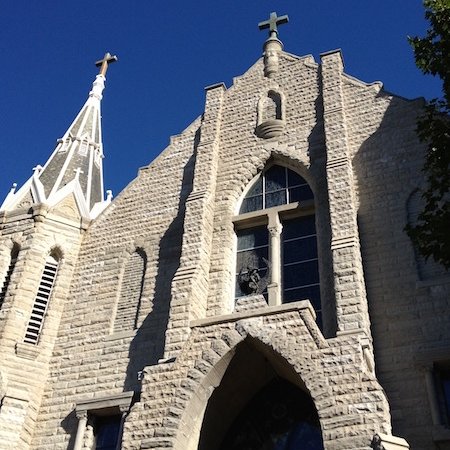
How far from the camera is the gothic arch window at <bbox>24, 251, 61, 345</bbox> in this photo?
44.8 ft

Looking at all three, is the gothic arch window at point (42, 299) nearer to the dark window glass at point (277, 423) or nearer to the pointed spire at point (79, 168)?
the pointed spire at point (79, 168)

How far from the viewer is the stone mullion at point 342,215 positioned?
10961mm

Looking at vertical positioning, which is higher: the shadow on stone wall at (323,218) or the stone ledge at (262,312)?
the shadow on stone wall at (323,218)

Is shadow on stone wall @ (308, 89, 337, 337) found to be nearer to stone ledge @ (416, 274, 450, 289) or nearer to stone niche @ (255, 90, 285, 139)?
stone niche @ (255, 90, 285, 139)

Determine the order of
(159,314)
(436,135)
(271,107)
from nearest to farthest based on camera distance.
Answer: (436,135) < (159,314) < (271,107)

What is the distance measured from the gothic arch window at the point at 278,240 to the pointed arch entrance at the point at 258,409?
4.97 feet

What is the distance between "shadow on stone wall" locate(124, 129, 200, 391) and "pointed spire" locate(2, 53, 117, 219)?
8.37 feet

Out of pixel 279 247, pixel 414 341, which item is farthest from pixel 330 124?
pixel 414 341

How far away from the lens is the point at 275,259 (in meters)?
13.2

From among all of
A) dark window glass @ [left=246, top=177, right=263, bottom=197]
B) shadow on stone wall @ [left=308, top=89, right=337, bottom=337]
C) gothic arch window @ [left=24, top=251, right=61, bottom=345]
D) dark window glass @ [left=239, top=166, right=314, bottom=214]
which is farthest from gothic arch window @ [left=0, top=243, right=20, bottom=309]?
shadow on stone wall @ [left=308, top=89, right=337, bottom=337]

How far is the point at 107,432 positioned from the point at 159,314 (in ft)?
7.89

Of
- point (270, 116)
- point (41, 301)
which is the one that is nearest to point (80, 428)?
point (41, 301)

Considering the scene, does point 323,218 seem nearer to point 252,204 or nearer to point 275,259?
point 275,259

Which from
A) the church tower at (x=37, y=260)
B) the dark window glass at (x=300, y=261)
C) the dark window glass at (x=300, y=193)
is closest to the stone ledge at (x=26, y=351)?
the church tower at (x=37, y=260)
